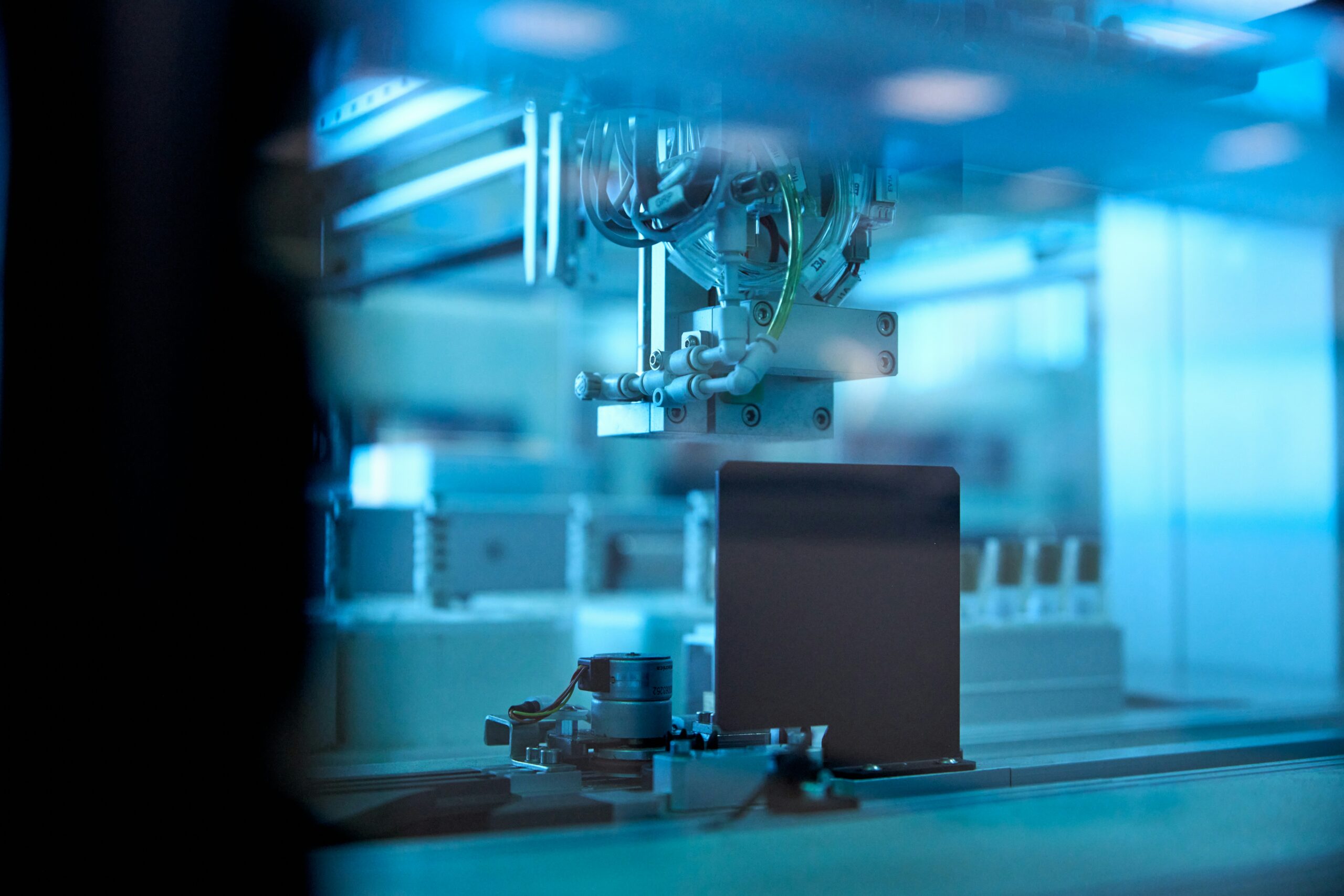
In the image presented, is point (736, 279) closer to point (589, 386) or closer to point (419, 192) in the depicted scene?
point (589, 386)

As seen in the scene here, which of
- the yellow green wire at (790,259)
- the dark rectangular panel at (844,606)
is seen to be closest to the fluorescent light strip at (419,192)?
the yellow green wire at (790,259)

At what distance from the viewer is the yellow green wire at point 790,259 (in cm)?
109

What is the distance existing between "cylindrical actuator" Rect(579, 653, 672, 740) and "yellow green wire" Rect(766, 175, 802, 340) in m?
0.32

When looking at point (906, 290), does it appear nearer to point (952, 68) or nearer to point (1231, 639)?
point (1231, 639)

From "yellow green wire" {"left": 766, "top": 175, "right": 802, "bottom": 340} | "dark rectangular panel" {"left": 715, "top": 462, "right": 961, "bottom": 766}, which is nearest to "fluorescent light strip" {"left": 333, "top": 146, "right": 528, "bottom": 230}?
Result: "yellow green wire" {"left": 766, "top": 175, "right": 802, "bottom": 340}

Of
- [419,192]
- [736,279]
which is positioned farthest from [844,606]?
[419,192]

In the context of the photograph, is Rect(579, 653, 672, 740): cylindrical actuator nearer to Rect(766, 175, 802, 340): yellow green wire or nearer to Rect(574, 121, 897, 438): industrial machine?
Rect(574, 121, 897, 438): industrial machine

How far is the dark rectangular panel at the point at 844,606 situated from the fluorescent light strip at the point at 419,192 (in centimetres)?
85

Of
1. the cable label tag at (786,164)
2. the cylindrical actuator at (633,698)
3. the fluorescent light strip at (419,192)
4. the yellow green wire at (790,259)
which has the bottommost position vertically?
the cylindrical actuator at (633,698)

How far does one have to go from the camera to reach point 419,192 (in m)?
1.98

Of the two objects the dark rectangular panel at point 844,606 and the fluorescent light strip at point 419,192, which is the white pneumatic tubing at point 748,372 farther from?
the fluorescent light strip at point 419,192

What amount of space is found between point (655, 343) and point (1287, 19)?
936 mm

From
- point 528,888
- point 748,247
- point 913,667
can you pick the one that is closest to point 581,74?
point 748,247

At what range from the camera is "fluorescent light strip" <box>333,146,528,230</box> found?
1.80 m
